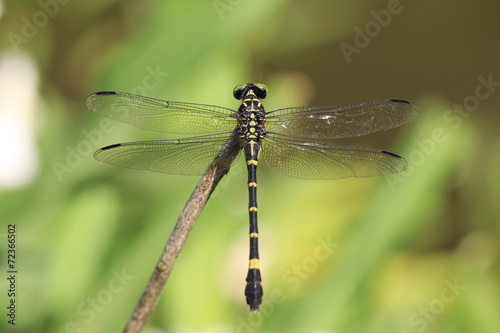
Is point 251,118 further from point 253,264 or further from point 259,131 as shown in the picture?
point 253,264

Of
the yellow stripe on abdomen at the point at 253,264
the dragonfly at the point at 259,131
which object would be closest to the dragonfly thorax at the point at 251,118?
the dragonfly at the point at 259,131

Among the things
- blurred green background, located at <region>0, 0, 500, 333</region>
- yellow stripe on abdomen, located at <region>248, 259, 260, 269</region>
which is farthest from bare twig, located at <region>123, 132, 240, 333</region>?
blurred green background, located at <region>0, 0, 500, 333</region>

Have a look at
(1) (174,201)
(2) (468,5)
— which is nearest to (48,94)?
(1) (174,201)

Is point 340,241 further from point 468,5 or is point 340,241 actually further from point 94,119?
point 468,5

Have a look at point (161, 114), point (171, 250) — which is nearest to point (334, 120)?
point (161, 114)

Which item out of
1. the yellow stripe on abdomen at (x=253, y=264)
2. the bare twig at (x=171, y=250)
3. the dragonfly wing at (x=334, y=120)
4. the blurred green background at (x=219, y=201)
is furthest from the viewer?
the blurred green background at (x=219, y=201)

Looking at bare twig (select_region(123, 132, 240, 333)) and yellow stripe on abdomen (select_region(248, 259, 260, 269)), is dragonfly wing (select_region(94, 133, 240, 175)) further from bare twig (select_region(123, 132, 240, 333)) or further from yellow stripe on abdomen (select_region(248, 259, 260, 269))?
bare twig (select_region(123, 132, 240, 333))

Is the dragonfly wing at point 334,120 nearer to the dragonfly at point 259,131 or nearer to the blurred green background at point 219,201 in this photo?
the dragonfly at point 259,131
